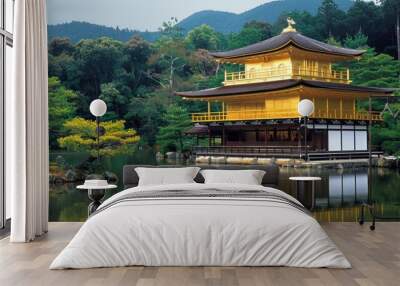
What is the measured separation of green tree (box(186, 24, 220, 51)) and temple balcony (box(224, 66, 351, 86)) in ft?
Result: 9.03

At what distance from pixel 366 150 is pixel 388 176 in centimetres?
350

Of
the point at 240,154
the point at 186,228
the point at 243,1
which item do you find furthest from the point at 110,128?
the point at 186,228

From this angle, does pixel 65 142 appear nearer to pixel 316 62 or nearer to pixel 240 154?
pixel 240 154

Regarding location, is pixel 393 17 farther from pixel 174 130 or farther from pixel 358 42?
pixel 174 130

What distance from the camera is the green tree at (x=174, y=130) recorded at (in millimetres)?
17797

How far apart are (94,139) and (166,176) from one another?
11.4m

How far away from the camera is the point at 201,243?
3439 mm

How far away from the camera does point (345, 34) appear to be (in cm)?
1973

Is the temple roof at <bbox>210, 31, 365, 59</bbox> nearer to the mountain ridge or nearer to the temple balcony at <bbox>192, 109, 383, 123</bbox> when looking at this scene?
the temple balcony at <bbox>192, 109, 383, 123</bbox>

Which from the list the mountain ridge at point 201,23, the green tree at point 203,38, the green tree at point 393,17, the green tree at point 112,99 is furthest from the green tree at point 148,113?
the green tree at point 393,17

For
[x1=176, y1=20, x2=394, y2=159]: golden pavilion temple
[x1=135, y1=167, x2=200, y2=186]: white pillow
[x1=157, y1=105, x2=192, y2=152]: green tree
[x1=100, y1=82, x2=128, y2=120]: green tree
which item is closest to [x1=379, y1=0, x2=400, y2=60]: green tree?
[x1=176, y1=20, x2=394, y2=159]: golden pavilion temple

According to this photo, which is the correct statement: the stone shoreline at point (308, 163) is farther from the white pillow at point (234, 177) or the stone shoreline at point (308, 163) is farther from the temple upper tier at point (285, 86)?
the white pillow at point (234, 177)

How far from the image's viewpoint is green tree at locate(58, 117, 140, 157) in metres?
15.6

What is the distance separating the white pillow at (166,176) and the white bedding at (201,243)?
4.43 ft
